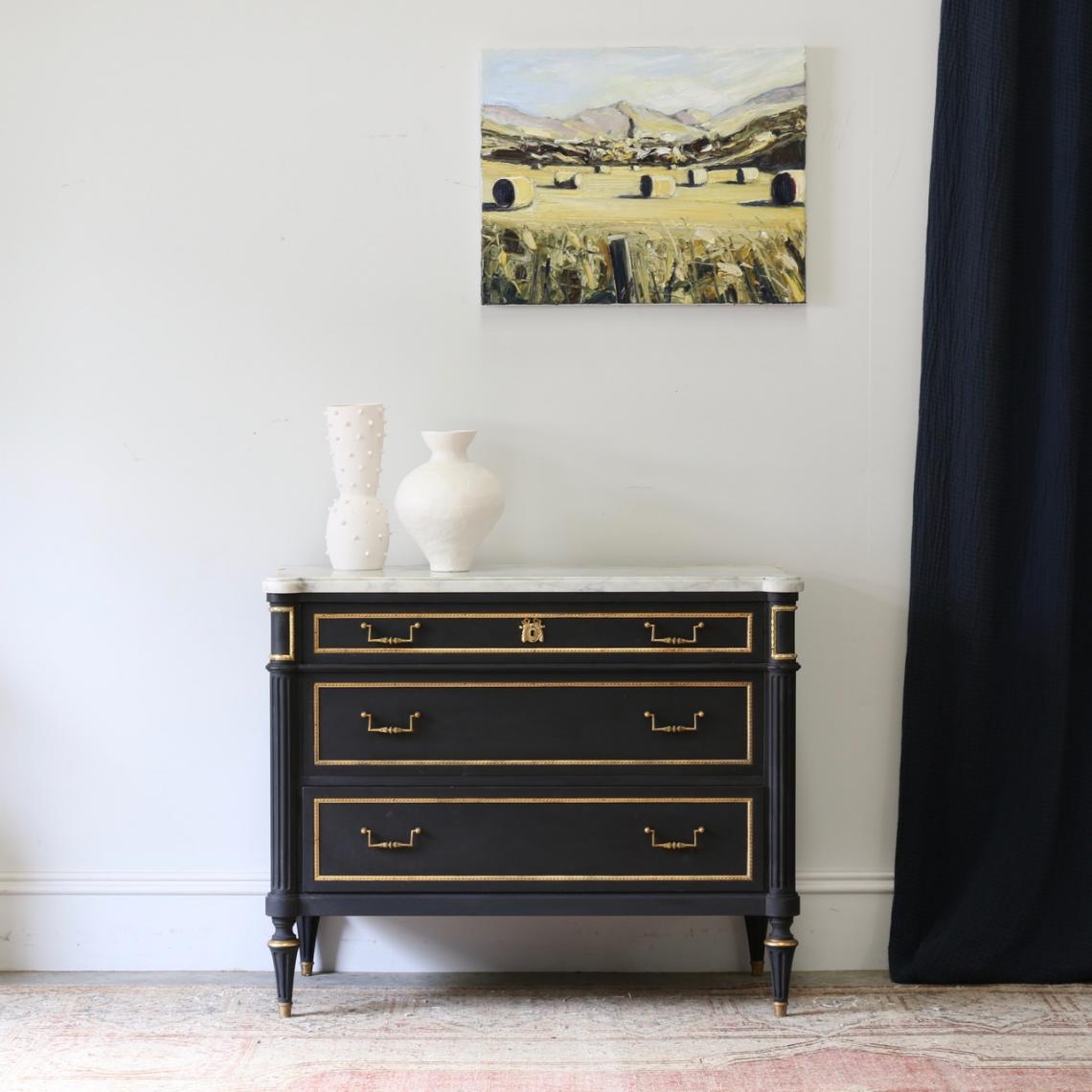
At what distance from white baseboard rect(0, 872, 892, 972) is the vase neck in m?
1.12

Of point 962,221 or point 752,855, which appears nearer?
point 752,855

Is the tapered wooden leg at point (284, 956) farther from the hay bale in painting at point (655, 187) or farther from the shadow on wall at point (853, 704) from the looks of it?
the hay bale in painting at point (655, 187)

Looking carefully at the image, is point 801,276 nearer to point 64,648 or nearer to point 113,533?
point 113,533

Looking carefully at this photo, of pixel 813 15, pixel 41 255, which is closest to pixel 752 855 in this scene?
pixel 813 15

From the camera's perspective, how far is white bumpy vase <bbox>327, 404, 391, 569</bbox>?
106 inches

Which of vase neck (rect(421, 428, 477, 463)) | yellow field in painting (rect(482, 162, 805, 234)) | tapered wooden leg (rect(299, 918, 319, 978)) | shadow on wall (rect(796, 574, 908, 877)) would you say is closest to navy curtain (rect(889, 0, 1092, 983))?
shadow on wall (rect(796, 574, 908, 877))

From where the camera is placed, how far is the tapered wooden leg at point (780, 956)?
2541 millimetres

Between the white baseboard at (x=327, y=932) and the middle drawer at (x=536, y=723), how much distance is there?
1.95 feet

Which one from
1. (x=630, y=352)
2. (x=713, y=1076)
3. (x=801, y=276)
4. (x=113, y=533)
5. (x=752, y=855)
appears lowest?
(x=713, y=1076)

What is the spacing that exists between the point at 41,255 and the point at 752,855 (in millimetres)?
2183

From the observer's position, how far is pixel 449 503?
2.62m

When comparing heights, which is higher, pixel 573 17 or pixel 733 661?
pixel 573 17

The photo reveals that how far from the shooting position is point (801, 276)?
2.90 m

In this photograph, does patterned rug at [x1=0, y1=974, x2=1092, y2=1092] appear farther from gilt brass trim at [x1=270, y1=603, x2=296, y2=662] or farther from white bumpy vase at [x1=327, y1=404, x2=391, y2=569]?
white bumpy vase at [x1=327, y1=404, x2=391, y2=569]
